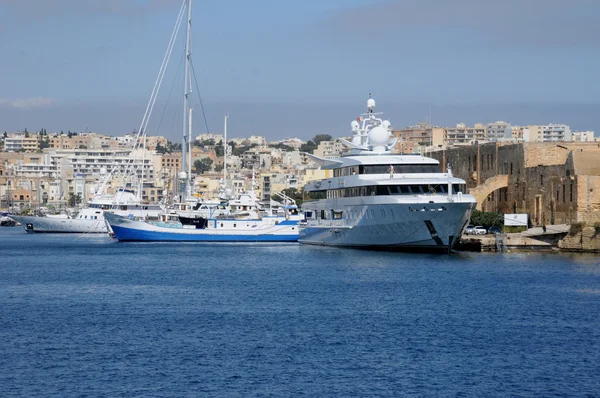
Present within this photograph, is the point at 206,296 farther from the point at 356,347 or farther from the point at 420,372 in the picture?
the point at 420,372

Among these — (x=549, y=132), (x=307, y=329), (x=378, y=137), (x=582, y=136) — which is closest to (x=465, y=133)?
(x=549, y=132)

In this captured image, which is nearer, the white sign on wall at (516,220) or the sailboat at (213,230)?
the white sign on wall at (516,220)

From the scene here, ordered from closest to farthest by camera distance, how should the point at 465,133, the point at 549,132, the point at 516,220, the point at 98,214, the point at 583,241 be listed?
the point at 583,241 < the point at 516,220 < the point at 98,214 < the point at 549,132 < the point at 465,133

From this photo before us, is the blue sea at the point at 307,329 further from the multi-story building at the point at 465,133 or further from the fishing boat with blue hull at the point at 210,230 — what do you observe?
the multi-story building at the point at 465,133

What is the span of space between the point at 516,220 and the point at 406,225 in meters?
11.8

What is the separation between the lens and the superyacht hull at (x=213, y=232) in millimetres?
73125

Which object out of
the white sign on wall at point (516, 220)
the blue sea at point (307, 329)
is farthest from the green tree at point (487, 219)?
the blue sea at point (307, 329)

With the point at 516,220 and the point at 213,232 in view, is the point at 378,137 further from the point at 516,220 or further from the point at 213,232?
the point at 213,232

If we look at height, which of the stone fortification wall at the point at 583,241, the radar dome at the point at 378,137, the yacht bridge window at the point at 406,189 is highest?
the radar dome at the point at 378,137

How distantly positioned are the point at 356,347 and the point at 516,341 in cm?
419

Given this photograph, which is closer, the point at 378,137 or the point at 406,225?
the point at 406,225

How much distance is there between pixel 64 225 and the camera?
327 ft

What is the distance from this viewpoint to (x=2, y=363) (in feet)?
81.3

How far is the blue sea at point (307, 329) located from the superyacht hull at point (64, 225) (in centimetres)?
4794
